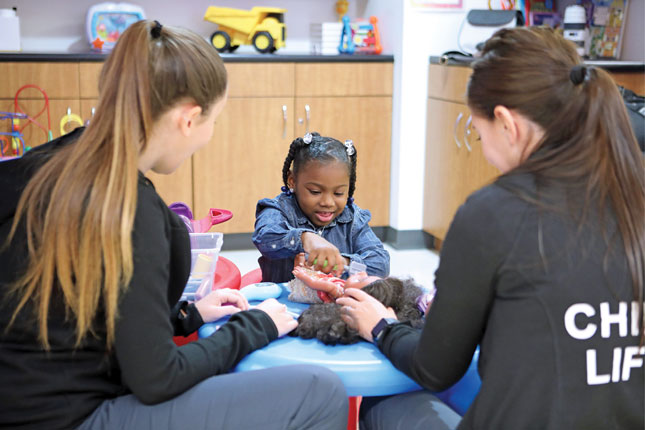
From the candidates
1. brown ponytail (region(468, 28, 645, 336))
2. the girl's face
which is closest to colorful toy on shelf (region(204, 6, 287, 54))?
the girl's face

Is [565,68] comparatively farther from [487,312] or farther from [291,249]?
[291,249]

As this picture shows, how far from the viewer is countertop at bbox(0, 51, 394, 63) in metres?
3.50

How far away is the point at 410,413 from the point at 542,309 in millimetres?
357

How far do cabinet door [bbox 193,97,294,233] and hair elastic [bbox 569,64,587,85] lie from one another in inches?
110

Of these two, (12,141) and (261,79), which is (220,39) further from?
(12,141)

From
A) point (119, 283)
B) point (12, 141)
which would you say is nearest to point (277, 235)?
point (119, 283)

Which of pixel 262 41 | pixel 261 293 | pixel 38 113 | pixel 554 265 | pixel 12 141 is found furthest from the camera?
pixel 262 41

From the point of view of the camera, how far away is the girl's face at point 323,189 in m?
1.97

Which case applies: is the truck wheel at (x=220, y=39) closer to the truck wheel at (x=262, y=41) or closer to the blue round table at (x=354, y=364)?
the truck wheel at (x=262, y=41)

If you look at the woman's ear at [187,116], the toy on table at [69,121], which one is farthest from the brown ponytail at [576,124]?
the toy on table at [69,121]

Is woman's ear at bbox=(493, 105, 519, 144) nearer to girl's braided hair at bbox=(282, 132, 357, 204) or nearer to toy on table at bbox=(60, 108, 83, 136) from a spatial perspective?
girl's braided hair at bbox=(282, 132, 357, 204)

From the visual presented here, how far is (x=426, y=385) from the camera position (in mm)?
1164

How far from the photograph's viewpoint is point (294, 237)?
6.27 ft

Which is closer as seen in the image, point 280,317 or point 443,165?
point 280,317
